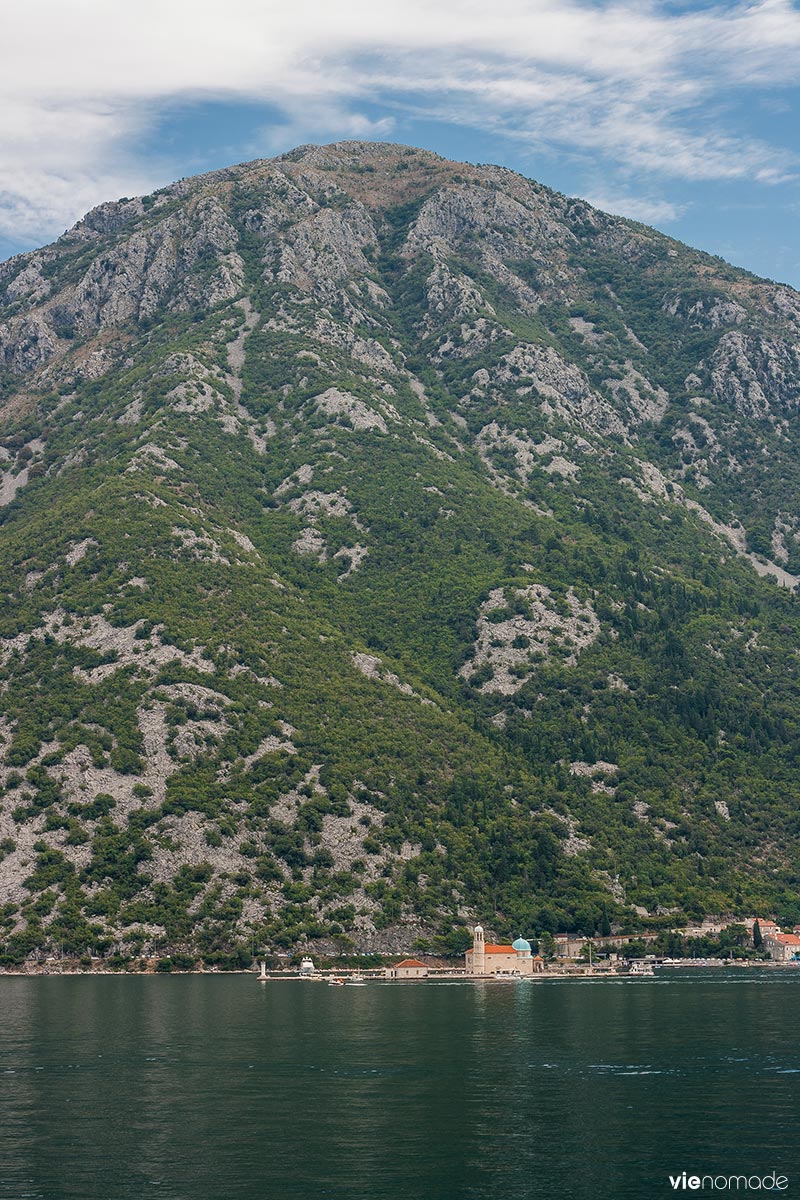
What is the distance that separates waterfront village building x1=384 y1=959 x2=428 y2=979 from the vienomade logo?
428ft

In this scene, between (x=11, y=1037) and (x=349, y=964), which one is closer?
(x=11, y=1037)

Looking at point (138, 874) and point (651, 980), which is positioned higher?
point (138, 874)

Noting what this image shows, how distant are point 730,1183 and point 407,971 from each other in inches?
5256

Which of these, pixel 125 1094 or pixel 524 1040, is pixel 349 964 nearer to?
pixel 524 1040

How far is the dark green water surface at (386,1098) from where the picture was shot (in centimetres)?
6925

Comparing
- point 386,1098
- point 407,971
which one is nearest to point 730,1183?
point 386,1098

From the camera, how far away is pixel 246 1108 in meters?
86.6

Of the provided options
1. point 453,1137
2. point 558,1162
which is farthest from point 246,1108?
point 558,1162

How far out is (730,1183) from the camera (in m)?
66.9

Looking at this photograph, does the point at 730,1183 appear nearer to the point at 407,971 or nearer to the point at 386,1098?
the point at 386,1098

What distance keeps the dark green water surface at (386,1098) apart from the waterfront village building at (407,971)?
43314mm

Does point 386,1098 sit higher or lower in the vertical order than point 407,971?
higher

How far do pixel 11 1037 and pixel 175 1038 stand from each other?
1383cm

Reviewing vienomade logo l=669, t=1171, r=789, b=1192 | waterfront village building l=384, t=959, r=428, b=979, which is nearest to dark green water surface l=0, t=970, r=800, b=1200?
vienomade logo l=669, t=1171, r=789, b=1192
